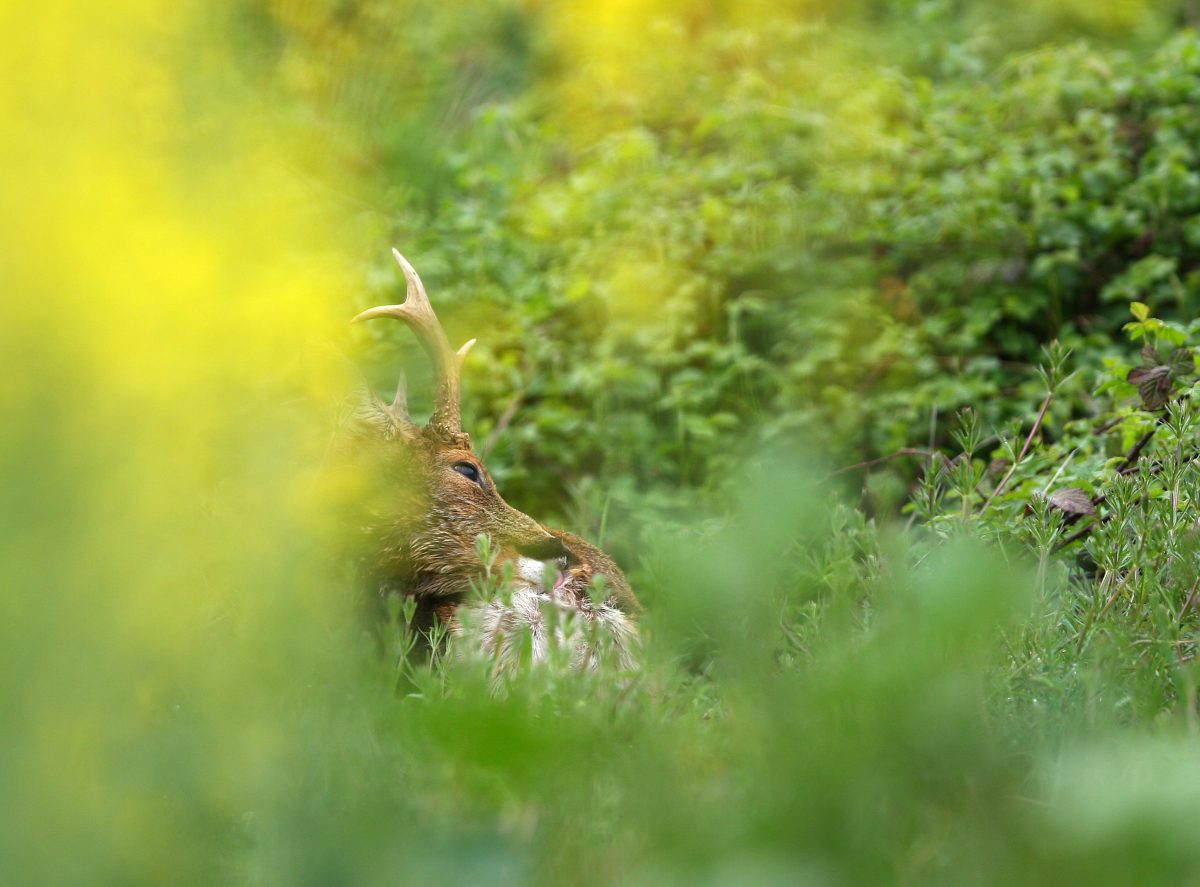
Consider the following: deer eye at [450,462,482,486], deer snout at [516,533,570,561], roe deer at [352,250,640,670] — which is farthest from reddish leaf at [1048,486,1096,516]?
deer eye at [450,462,482,486]

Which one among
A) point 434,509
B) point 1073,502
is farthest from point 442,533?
point 1073,502

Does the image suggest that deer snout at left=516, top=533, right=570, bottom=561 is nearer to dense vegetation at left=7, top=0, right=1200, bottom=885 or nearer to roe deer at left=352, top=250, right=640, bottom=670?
roe deer at left=352, top=250, right=640, bottom=670

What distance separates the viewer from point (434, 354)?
3.90m

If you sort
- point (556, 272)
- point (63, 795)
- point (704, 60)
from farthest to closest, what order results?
1. point (704, 60)
2. point (556, 272)
3. point (63, 795)

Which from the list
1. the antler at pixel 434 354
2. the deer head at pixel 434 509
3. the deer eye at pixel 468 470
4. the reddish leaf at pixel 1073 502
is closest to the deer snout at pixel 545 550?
the deer head at pixel 434 509

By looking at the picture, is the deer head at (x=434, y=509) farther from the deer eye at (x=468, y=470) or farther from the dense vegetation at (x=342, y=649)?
the dense vegetation at (x=342, y=649)

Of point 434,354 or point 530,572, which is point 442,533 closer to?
point 530,572

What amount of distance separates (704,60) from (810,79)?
864 millimetres

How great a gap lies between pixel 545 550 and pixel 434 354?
36.9 inches

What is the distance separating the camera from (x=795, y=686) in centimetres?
98

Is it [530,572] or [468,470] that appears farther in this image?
[468,470]

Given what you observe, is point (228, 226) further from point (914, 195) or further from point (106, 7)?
point (914, 195)

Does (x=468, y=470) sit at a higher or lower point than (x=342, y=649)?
lower

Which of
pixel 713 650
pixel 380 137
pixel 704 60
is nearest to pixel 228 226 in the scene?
pixel 713 650
